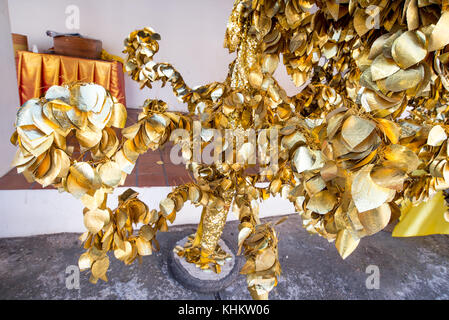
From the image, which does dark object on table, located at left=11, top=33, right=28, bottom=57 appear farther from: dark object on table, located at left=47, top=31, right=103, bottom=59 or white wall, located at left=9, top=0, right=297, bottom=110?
dark object on table, located at left=47, top=31, right=103, bottom=59

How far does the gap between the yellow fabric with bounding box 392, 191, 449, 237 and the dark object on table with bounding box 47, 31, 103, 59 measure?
2792mm

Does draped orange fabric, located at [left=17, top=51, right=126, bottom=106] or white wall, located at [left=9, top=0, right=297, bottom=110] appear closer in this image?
draped orange fabric, located at [left=17, top=51, right=126, bottom=106]

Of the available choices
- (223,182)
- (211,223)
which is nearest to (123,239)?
(223,182)

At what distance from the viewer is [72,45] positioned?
224 cm

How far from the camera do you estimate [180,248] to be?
95cm

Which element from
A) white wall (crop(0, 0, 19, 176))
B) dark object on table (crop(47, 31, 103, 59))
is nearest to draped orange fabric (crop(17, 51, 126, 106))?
dark object on table (crop(47, 31, 103, 59))

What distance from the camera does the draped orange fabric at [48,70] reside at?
6.57 ft

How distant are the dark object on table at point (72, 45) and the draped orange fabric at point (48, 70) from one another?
16cm

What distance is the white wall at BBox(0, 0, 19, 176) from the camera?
3.49 feet

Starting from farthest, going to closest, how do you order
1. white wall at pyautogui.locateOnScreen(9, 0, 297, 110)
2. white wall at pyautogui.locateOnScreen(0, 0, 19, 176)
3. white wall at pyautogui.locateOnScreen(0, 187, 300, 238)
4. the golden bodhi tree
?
white wall at pyautogui.locateOnScreen(9, 0, 297, 110) < white wall at pyautogui.locateOnScreen(0, 0, 19, 176) < white wall at pyautogui.locateOnScreen(0, 187, 300, 238) < the golden bodhi tree

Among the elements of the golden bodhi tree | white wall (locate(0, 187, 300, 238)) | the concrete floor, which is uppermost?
the golden bodhi tree

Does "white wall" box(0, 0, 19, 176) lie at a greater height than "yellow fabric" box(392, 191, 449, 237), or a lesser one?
greater

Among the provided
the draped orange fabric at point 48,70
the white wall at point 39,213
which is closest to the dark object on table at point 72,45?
the draped orange fabric at point 48,70
